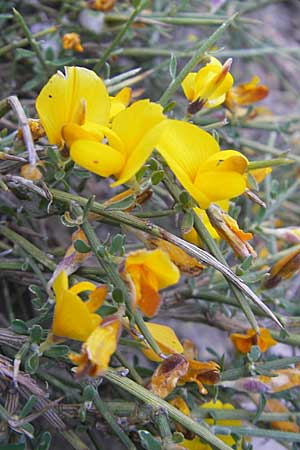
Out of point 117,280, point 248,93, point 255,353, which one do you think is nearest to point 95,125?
point 117,280

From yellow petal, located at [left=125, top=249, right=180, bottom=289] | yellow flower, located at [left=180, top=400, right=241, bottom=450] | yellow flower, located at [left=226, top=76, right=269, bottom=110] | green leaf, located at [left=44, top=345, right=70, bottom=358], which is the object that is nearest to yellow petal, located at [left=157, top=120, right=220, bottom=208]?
yellow petal, located at [left=125, top=249, right=180, bottom=289]

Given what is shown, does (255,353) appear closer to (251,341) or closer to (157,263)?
(251,341)

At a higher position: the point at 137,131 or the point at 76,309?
the point at 137,131

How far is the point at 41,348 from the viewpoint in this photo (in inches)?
27.6

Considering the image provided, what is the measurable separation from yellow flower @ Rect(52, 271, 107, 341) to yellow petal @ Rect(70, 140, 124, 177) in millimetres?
111

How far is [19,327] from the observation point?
2.47 ft

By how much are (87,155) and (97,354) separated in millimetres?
196

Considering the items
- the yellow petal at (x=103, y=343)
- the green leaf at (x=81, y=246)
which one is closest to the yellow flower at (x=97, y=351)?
the yellow petal at (x=103, y=343)

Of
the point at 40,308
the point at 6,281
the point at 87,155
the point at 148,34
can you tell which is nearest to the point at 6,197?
the point at 6,281

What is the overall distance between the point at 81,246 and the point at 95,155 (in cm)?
11

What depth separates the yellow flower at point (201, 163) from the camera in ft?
2.15

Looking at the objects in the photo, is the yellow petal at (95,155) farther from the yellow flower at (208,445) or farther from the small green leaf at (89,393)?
the yellow flower at (208,445)

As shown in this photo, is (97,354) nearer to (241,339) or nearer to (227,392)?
Answer: (241,339)

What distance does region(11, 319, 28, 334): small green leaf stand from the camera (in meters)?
0.75
